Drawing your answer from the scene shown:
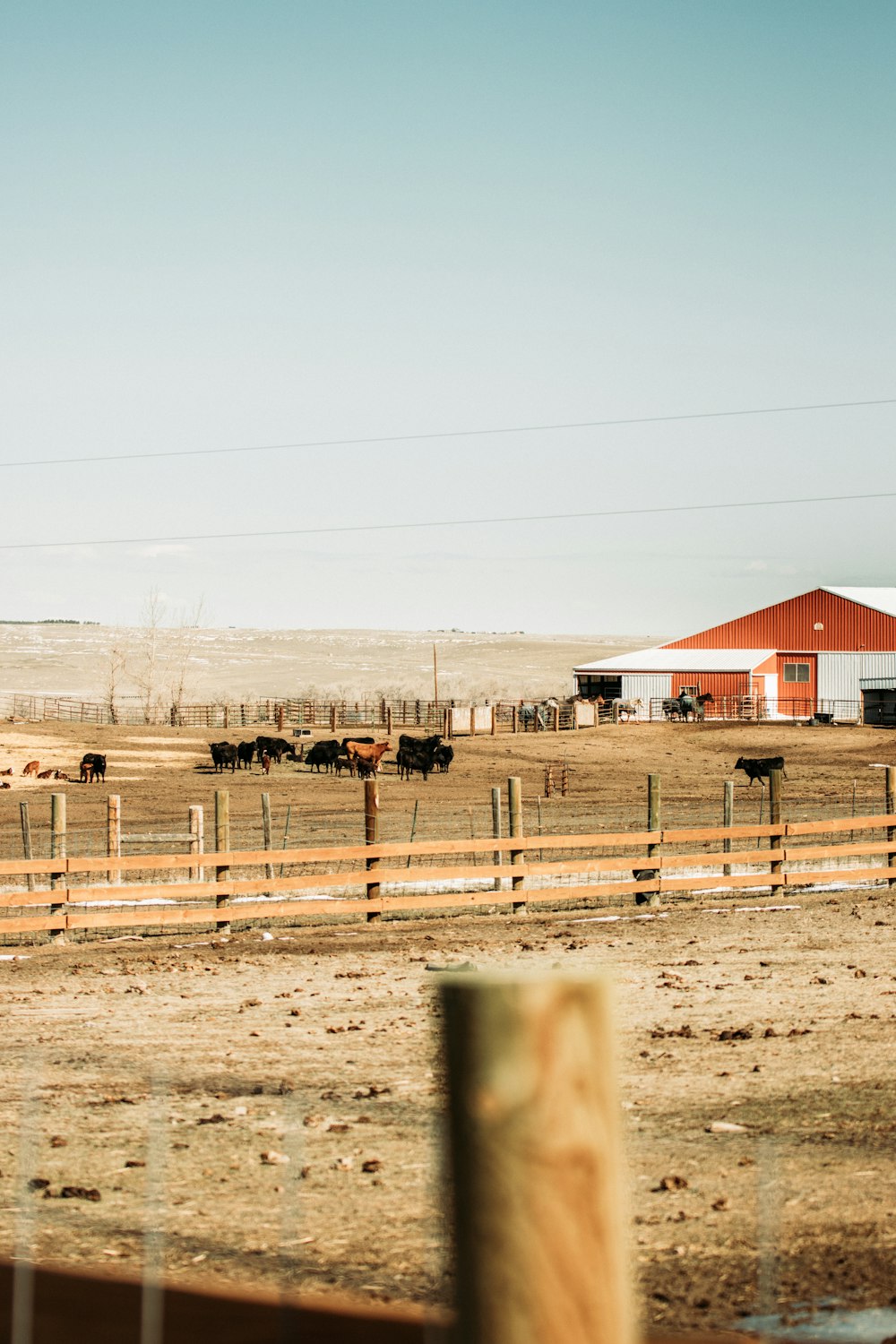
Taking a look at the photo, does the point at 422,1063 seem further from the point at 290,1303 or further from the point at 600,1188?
the point at 600,1188

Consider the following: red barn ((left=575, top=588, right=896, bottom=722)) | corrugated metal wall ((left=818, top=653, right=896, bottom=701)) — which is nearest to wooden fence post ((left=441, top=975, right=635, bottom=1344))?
red barn ((left=575, top=588, right=896, bottom=722))

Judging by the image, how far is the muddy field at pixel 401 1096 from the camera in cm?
588

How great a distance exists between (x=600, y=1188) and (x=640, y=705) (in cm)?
6845

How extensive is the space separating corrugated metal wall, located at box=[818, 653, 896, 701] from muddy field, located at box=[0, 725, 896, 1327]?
5046 centimetres

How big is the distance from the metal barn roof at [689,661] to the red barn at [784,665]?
5cm

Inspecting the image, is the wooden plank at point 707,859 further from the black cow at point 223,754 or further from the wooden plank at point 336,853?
the black cow at point 223,754

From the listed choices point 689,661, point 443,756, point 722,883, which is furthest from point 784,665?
point 722,883

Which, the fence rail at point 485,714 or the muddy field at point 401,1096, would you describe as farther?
the fence rail at point 485,714

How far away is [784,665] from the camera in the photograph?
233 ft

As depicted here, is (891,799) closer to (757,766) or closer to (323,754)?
(757,766)

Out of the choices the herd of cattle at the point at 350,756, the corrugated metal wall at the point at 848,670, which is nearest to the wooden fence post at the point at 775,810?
the herd of cattle at the point at 350,756

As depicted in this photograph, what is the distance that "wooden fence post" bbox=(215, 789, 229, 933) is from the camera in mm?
17156

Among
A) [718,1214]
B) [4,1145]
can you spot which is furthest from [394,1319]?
[4,1145]

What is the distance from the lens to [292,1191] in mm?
6809
